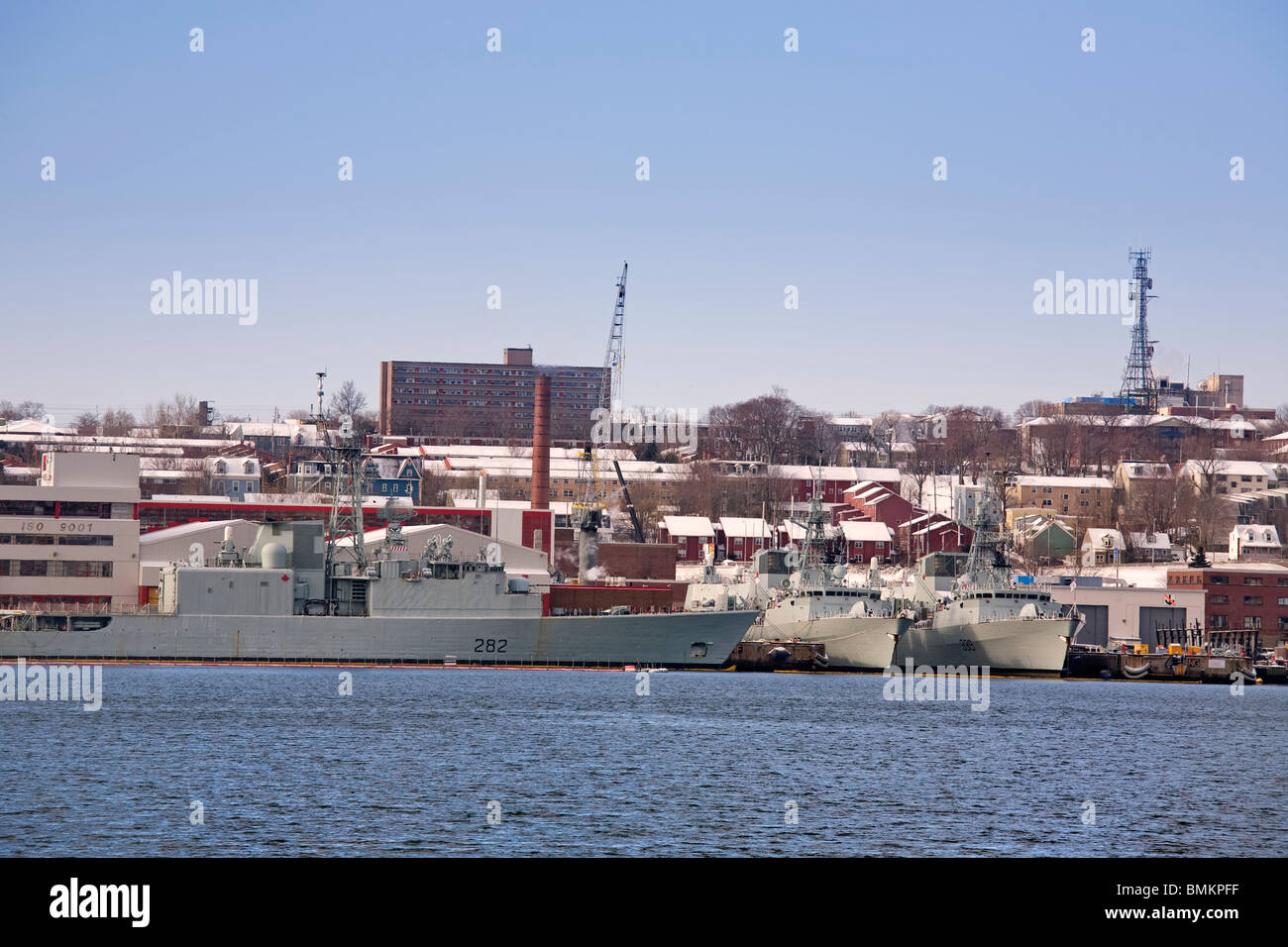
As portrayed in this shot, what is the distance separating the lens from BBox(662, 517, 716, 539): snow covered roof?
12194cm

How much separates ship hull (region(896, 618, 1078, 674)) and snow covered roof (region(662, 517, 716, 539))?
153 feet

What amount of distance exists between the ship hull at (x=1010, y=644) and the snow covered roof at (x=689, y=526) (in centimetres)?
4655

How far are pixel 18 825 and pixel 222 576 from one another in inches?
1553

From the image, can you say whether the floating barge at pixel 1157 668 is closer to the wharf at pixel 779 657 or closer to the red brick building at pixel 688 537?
the wharf at pixel 779 657

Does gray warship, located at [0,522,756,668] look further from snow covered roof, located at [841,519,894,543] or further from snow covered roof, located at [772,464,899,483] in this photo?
snow covered roof, located at [772,464,899,483]

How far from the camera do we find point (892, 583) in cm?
10838

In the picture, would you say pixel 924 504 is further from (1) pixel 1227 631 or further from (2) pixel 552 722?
(2) pixel 552 722

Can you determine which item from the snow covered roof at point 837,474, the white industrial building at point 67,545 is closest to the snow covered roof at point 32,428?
the snow covered roof at point 837,474
